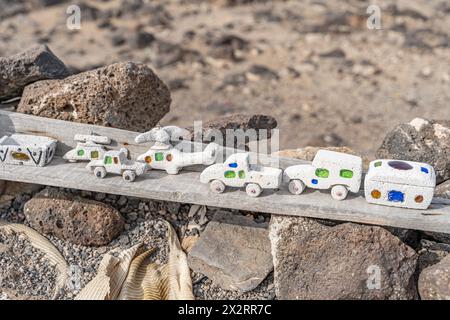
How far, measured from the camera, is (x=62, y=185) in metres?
6.00

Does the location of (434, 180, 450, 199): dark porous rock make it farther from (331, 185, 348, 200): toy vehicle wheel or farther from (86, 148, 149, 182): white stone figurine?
(86, 148, 149, 182): white stone figurine

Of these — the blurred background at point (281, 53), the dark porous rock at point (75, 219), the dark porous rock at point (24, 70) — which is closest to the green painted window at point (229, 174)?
the dark porous rock at point (75, 219)

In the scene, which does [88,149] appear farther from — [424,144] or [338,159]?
[424,144]

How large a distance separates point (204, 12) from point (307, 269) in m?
14.7

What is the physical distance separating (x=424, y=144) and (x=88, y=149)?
3667 millimetres

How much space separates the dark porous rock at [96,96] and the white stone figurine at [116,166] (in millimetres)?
797

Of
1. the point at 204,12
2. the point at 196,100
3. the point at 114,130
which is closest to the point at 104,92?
the point at 114,130

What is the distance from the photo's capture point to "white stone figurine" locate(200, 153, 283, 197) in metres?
5.63

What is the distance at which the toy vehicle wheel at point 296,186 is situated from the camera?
5.71 meters

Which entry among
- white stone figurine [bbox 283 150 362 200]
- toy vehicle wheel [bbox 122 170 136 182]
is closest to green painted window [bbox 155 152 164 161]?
toy vehicle wheel [bbox 122 170 136 182]

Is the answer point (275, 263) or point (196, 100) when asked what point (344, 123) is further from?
point (275, 263)

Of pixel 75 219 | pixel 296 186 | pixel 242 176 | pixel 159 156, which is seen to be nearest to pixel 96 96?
pixel 159 156

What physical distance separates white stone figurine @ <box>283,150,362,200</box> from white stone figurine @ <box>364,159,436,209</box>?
0.14 metres

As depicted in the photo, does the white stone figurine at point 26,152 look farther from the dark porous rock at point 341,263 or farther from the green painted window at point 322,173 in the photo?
the green painted window at point 322,173
